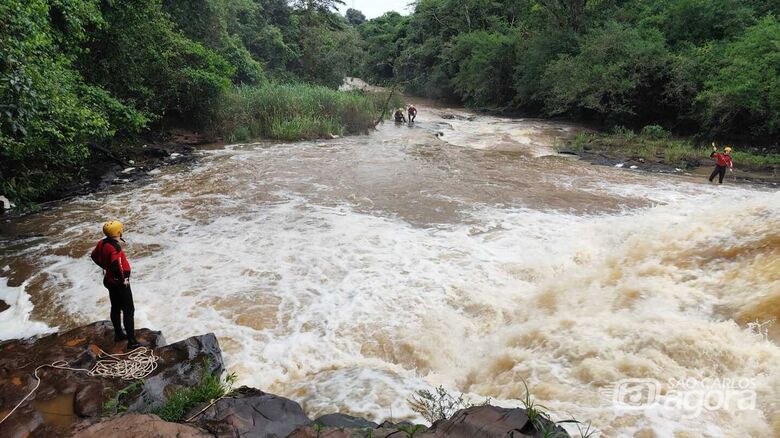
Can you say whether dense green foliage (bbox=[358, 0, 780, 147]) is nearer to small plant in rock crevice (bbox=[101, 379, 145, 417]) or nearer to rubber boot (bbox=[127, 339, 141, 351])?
rubber boot (bbox=[127, 339, 141, 351])

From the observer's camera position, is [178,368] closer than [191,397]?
No

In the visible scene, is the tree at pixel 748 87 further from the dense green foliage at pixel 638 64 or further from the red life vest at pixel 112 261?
the red life vest at pixel 112 261

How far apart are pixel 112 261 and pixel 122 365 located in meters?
0.95

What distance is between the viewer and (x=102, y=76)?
12.7 meters

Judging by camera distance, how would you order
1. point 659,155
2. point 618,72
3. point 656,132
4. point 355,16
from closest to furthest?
point 659,155 → point 656,132 → point 618,72 → point 355,16

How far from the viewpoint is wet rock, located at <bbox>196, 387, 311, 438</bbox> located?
323 centimetres

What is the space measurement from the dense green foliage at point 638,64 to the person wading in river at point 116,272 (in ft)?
59.9

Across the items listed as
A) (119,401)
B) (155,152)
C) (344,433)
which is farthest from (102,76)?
(344,433)

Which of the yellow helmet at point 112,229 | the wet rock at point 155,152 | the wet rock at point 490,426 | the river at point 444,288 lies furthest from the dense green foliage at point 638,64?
the yellow helmet at point 112,229

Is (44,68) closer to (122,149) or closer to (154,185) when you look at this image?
(154,185)

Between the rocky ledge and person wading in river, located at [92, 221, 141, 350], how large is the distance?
30 centimetres

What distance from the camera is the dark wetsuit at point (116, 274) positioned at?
4.25 m

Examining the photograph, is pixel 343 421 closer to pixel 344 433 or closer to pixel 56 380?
pixel 344 433

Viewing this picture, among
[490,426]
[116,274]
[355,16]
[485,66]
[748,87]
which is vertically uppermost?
[355,16]
